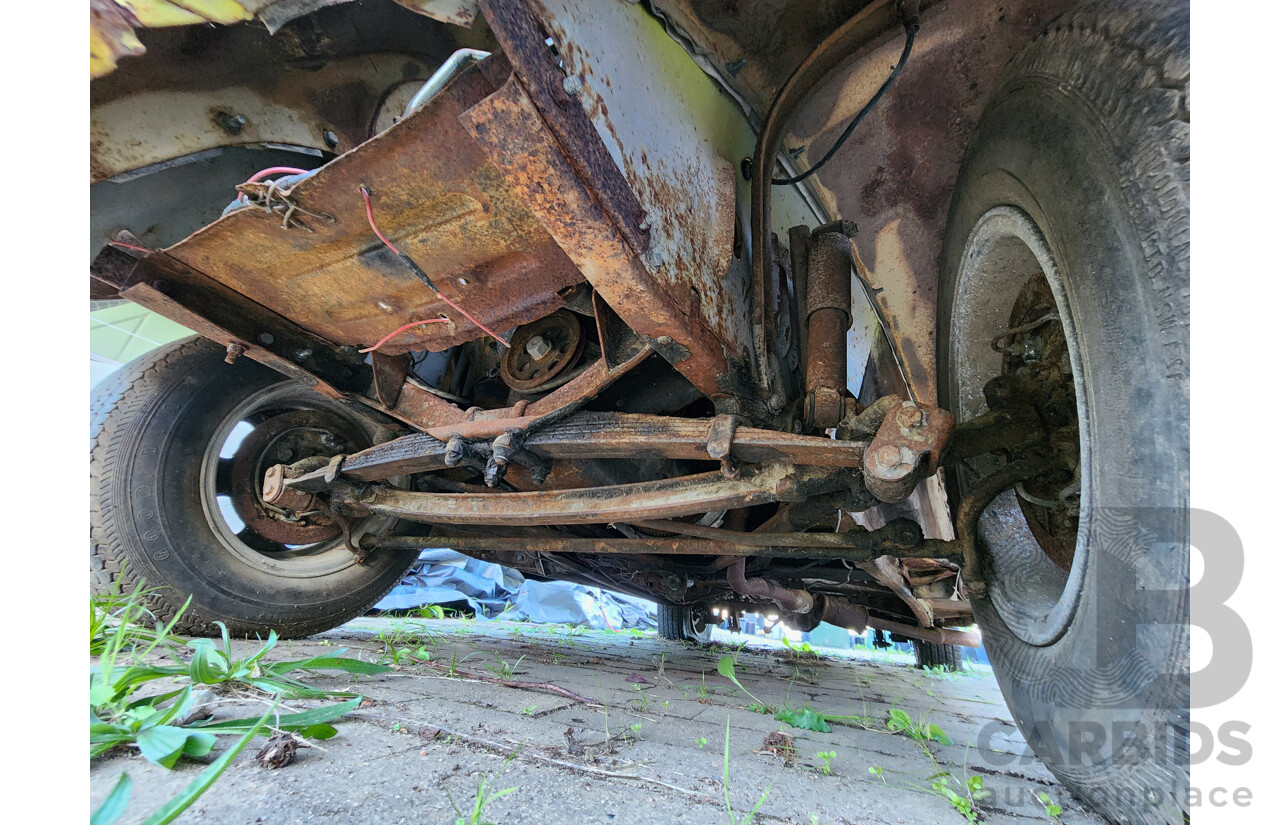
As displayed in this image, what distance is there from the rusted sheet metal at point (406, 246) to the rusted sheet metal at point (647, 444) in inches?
12.5

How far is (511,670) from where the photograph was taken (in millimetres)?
1648

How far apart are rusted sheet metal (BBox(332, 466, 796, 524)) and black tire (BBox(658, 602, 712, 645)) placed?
2981mm

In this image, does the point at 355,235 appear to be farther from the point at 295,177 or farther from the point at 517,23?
the point at 517,23

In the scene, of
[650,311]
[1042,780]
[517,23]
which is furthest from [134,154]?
[1042,780]

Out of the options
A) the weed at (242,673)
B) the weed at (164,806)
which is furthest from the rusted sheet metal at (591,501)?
the weed at (164,806)

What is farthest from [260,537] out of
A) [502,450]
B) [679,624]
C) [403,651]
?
[679,624]

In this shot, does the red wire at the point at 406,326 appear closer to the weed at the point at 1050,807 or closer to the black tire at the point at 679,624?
the weed at the point at 1050,807

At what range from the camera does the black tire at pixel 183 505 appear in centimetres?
167

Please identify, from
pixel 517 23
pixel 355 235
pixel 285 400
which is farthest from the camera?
pixel 285 400

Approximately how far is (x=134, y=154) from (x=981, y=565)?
2132 mm

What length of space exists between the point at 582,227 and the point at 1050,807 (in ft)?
4.17

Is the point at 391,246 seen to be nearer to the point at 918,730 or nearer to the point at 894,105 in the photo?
the point at 894,105

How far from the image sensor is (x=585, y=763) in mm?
871

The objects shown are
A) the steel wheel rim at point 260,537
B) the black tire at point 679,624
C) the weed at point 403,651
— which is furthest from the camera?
the black tire at point 679,624
